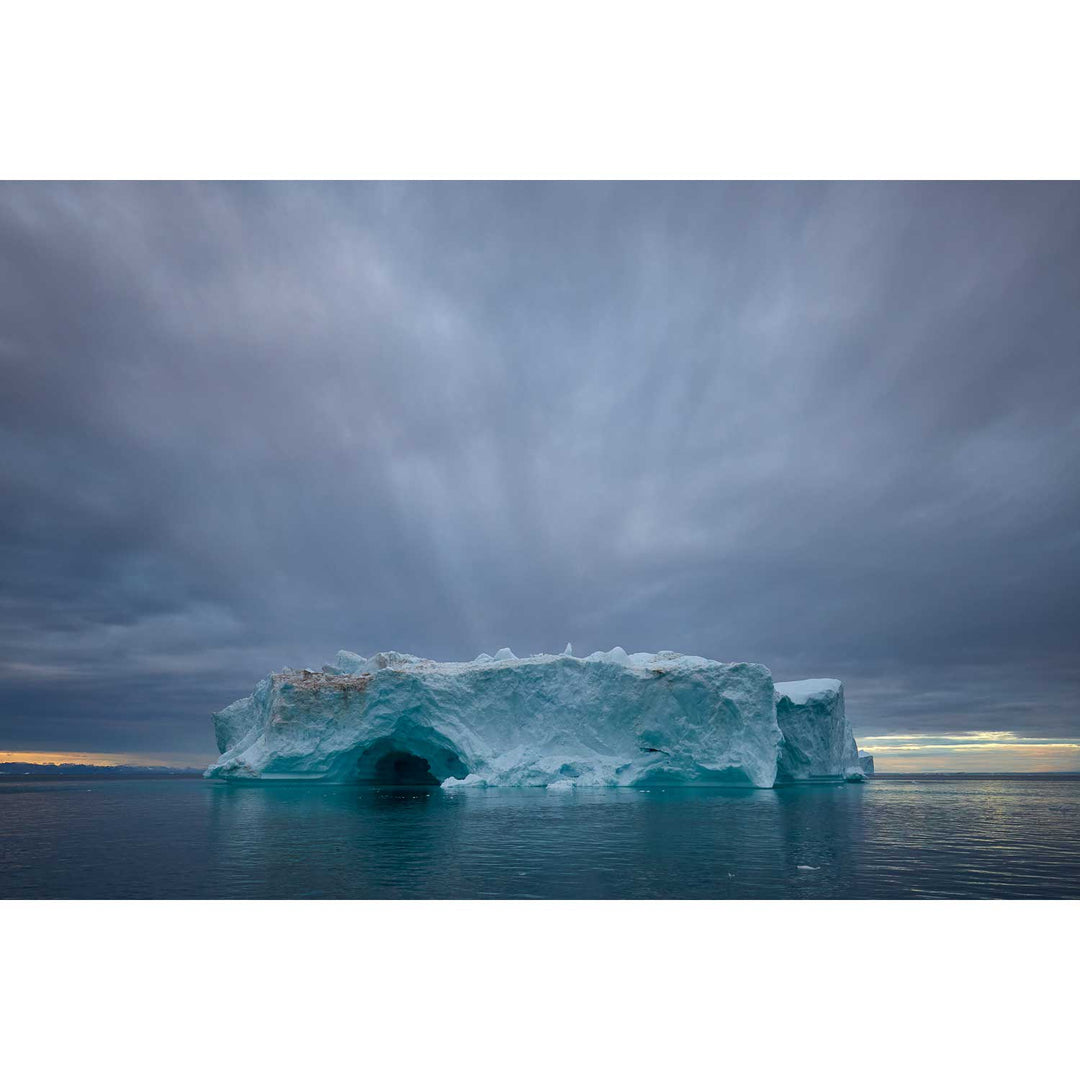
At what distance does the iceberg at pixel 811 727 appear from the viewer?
32.4m

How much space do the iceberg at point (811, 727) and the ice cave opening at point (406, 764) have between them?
14121mm

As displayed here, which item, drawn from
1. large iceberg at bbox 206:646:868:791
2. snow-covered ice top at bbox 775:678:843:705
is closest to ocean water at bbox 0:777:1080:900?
large iceberg at bbox 206:646:868:791

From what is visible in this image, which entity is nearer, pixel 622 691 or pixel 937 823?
pixel 937 823

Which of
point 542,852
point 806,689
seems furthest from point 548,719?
point 542,852

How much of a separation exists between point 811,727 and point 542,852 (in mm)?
24883

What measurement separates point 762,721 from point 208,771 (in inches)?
1009

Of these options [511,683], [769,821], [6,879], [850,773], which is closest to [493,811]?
[769,821]

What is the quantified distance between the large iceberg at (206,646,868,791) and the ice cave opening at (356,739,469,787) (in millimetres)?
794

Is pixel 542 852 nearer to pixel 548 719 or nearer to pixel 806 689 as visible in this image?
pixel 548 719

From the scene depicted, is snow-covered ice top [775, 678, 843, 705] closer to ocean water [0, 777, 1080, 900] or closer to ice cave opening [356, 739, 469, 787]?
ocean water [0, 777, 1080, 900]

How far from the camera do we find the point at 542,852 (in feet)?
39.3

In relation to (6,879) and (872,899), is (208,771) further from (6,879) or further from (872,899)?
(872,899)

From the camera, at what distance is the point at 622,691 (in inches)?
1102

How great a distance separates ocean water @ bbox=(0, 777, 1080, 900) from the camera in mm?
9562
